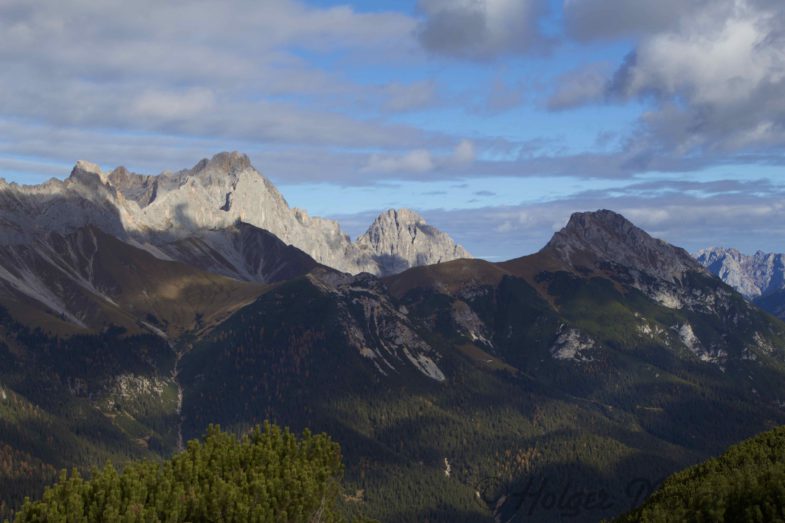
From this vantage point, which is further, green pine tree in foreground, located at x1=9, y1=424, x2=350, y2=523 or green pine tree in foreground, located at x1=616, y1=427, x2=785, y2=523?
green pine tree in foreground, located at x1=616, y1=427, x2=785, y2=523

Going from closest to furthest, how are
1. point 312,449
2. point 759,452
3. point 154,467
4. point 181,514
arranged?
point 181,514 → point 154,467 → point 312,449 → point 759,452

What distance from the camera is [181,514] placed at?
89.7m

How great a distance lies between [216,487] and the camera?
90.7 meters

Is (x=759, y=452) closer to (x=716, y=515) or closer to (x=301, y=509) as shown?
(x=716, y=515)

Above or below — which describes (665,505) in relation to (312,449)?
below

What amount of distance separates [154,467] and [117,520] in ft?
42.3

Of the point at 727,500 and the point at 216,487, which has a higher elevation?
the point at 216,487

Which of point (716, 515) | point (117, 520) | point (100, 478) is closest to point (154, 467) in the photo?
point (100, 478)

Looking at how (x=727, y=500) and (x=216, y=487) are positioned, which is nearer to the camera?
(x=216, y=487)

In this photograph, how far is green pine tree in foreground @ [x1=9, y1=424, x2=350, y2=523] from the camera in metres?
85.9

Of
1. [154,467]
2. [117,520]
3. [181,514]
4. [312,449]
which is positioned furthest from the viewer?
[312,449]

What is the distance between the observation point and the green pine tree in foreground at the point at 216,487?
3383 inches

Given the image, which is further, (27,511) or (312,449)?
(312,449)

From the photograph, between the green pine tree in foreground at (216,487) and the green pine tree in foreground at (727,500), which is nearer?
the green pine tree in foreground at (216,487)
